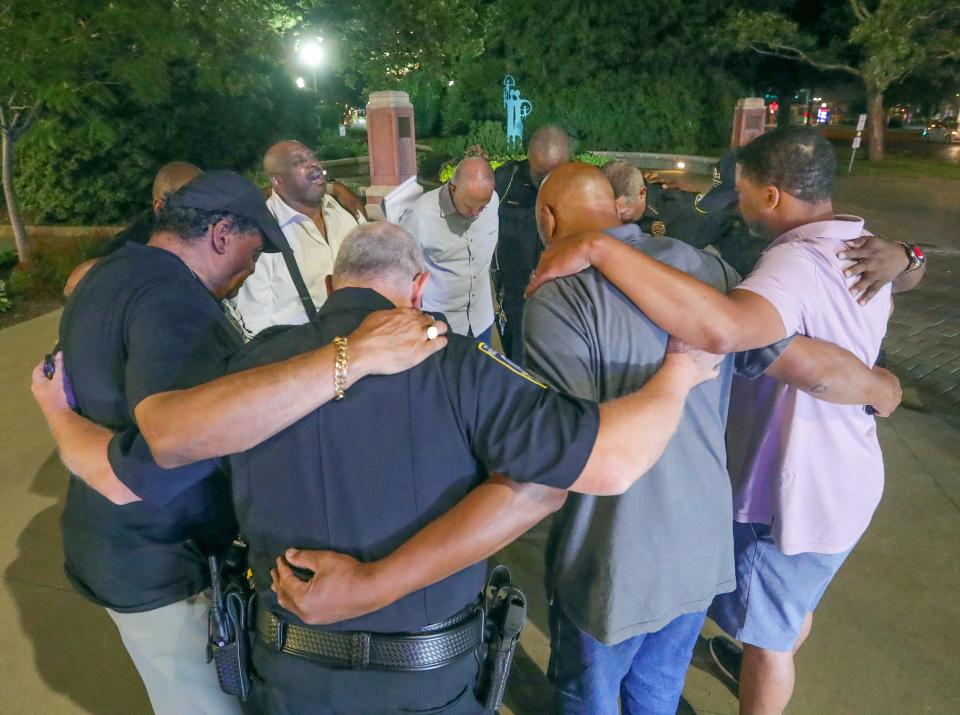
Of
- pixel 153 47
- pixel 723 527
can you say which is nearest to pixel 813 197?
pixel 723 527

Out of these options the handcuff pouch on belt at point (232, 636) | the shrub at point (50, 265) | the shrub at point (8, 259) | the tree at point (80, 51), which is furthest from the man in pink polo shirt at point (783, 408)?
the shrub at point (8, 259)

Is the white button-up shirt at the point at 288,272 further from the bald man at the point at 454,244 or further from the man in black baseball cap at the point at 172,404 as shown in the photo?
the man in black baseball cap at the point at 172,404

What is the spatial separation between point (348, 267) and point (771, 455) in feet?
4.59

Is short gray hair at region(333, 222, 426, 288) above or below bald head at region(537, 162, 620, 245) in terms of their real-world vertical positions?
below

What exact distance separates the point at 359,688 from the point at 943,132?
49.4 metres

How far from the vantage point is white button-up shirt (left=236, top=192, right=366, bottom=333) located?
3.39 meters

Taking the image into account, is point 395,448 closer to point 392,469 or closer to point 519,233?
point 392,469

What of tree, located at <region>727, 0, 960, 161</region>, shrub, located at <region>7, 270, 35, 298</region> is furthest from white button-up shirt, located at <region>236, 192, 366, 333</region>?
tree, located at <region>727, 0, 960, 161</region>

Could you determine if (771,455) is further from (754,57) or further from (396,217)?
(754,57)

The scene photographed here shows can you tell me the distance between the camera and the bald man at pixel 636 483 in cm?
162

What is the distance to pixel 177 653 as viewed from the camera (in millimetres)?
1878

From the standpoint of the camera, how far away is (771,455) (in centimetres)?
203

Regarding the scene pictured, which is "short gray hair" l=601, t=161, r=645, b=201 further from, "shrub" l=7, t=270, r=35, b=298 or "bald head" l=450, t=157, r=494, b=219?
"shrub" l=7, t=270, r=35, b=298

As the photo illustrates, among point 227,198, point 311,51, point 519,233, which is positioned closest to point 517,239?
point 519,233
